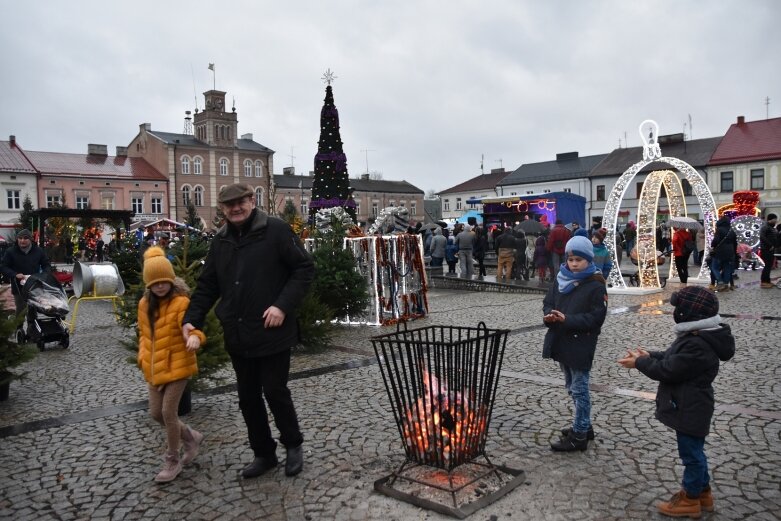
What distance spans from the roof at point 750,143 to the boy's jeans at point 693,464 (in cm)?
4615

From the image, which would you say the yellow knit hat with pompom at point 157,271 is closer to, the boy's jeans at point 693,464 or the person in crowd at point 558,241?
the boy's jeans at point 693,464

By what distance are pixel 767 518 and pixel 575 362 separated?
4.52ft

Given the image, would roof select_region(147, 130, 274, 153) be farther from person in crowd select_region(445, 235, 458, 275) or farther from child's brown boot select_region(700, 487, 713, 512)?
child's brown boot select_region(700, 487, 713, 512)

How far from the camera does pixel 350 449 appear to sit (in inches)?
179

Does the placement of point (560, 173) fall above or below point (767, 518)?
Result: above

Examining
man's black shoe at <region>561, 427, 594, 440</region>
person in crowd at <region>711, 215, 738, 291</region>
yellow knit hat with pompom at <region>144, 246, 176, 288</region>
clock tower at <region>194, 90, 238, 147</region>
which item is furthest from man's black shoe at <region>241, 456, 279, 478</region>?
clock tower at <region>194, 90, 238, 147</region>

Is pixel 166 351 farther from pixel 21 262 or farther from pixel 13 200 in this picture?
pixel 13 200

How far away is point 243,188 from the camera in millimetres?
4055

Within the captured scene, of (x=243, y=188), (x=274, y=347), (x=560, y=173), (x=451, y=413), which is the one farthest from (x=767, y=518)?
(x=560, y=173)

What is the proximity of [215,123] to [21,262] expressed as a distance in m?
58.1

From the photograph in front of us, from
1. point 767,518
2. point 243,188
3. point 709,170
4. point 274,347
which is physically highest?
point 709,170

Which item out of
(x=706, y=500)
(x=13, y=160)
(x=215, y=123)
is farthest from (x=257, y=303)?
(x=215, y=123)

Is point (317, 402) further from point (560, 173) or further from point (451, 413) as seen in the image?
point (560, 173)

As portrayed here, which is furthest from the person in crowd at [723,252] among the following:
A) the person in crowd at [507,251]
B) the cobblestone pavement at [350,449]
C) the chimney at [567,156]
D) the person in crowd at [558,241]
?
the chimney at [567,156]
